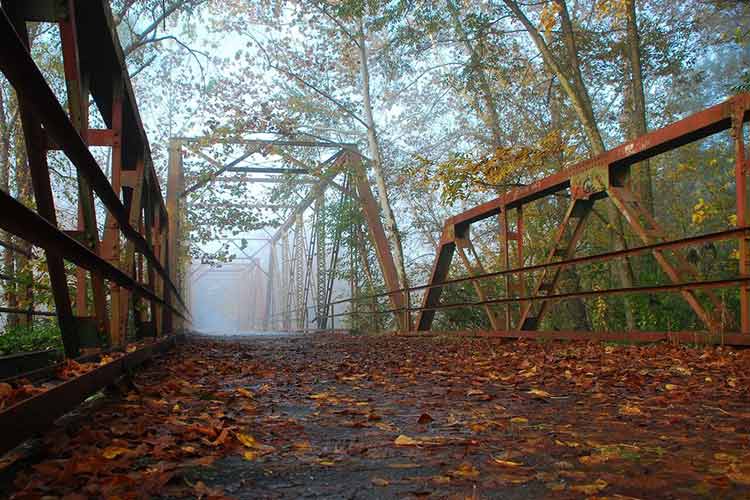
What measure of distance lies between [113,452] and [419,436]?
43.3 inches

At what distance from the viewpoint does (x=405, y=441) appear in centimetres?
224

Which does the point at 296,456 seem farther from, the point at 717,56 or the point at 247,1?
the point at 717,56

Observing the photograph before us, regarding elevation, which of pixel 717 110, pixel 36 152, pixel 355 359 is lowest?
pixel 355 359

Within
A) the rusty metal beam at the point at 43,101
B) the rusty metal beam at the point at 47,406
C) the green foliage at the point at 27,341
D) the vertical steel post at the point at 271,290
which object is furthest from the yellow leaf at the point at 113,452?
the vertical steel post at the point at 271,290

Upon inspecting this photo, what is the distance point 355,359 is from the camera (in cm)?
589

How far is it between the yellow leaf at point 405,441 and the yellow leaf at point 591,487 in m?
0.69

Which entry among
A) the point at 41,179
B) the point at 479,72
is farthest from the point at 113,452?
the point at 479,72

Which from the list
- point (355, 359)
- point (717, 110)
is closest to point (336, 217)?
point (355, 359)

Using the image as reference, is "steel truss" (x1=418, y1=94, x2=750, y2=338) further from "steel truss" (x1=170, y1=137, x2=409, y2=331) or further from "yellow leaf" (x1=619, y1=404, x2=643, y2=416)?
"steel truss" (x1=170, y1=137, x2=409, y2=331)

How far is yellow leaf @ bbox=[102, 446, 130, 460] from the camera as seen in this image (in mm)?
1865

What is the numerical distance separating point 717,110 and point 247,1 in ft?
41.0

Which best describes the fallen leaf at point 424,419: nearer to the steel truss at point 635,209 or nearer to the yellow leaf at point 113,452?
the yellow leaf at point 113,452

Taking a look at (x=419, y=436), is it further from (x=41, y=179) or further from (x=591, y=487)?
(x=41, y=179)

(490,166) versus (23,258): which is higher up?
(490,166)
